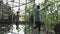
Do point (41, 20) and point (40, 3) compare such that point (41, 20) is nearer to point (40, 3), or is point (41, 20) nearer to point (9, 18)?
point (40, 3)

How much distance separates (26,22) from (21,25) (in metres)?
0.10

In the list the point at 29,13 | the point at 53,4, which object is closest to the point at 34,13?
the point at 29,13

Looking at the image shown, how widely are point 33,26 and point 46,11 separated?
0.33 metres

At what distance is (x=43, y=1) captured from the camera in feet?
12.3

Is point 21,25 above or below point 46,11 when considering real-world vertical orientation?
below

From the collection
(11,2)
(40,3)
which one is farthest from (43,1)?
(11,2)

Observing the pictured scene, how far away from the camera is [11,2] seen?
12.4 ft

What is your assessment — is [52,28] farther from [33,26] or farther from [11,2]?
[11,2]

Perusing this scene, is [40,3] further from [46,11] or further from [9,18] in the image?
[9,18]

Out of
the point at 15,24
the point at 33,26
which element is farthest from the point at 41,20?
the point at 15,24

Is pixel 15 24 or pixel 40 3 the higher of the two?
pixel 40 3

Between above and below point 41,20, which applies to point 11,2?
above

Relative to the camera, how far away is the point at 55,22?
12.0 ft

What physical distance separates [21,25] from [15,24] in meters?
0.10
